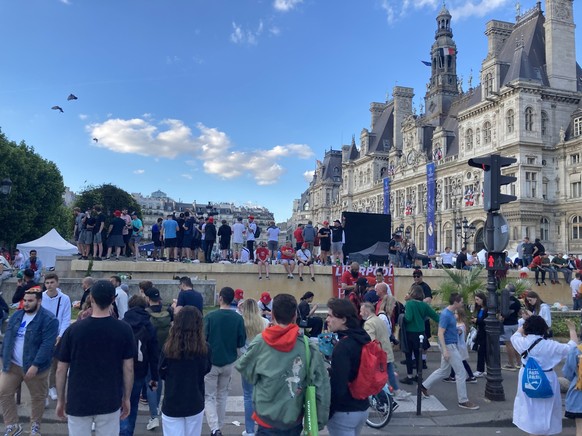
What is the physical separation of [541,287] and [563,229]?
72.3 ft

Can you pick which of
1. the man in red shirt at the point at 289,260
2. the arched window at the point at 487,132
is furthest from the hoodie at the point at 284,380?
the arched window at the point at 487,132

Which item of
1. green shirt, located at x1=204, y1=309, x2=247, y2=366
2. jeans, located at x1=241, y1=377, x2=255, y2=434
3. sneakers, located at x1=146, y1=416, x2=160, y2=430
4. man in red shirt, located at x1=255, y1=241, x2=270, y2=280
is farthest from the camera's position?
man in red shirt, located at x1=255, y1=241, x2=270, y2=280

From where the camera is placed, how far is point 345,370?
4.18 meters

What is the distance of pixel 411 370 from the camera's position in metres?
9.50

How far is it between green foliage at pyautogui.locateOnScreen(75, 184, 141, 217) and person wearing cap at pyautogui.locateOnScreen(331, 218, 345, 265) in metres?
46.5

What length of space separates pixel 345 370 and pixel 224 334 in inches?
102

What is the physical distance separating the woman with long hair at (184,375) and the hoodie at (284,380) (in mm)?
Result: 945

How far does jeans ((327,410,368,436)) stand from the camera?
426cm

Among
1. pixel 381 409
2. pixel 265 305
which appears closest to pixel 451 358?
pixel 381 409

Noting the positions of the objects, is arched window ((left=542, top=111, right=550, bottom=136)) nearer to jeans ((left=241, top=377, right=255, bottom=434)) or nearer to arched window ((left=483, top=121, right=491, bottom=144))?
arched window ((left=483, top=121, right=491, bottom=144))

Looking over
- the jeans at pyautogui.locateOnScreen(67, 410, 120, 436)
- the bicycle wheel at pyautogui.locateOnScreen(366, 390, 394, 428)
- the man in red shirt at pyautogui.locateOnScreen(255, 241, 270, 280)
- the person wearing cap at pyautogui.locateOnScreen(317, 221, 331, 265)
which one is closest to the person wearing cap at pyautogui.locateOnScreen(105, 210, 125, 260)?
the man in red shirt at pyautogui.locateOnScreen(255, 241, 270, 280)

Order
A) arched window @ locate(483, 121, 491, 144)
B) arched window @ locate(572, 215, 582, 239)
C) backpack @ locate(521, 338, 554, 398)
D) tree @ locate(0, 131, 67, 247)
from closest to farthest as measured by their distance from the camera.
→ backpack @ locate(521, 338, 554, 398) < tree @ locate(0, 131, 67, 247) < arched window @ locate(572, 215, 582, 239) < arched window @ locate(483, 121, 491, 144)

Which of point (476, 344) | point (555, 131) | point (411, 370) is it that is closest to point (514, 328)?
point (476, 344)

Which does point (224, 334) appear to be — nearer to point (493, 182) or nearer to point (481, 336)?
point (493, 182)
